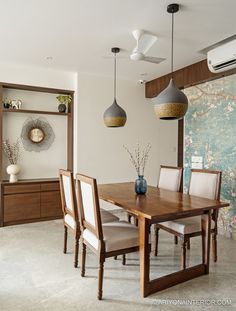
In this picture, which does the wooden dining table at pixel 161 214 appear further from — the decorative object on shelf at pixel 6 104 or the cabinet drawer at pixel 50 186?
the decorative object on shelf at pixel 6 104

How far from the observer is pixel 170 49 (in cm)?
355

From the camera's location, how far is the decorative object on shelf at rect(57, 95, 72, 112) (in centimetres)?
482

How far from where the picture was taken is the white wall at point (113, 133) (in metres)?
4.86

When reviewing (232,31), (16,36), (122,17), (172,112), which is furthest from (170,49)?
(16,36)

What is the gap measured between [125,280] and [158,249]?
91cm

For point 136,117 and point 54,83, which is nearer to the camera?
point 54,83

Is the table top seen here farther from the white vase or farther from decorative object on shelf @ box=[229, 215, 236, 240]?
the white vase

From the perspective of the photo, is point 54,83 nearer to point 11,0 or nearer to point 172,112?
point 11,0

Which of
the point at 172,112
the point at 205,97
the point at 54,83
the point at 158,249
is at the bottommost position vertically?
the point at 158,249

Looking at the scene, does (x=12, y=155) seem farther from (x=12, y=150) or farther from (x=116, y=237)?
(x=116, y=237)

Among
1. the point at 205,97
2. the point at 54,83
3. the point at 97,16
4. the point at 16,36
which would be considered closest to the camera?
the point at 97,16

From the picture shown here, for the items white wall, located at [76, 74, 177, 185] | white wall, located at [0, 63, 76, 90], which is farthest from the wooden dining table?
white wall, located at [0, 63, 76, 90]

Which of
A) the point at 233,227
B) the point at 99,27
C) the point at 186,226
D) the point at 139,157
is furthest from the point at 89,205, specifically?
the point at 139,157

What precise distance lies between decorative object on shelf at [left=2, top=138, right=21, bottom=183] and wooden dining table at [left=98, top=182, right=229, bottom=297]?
6.53 ft
